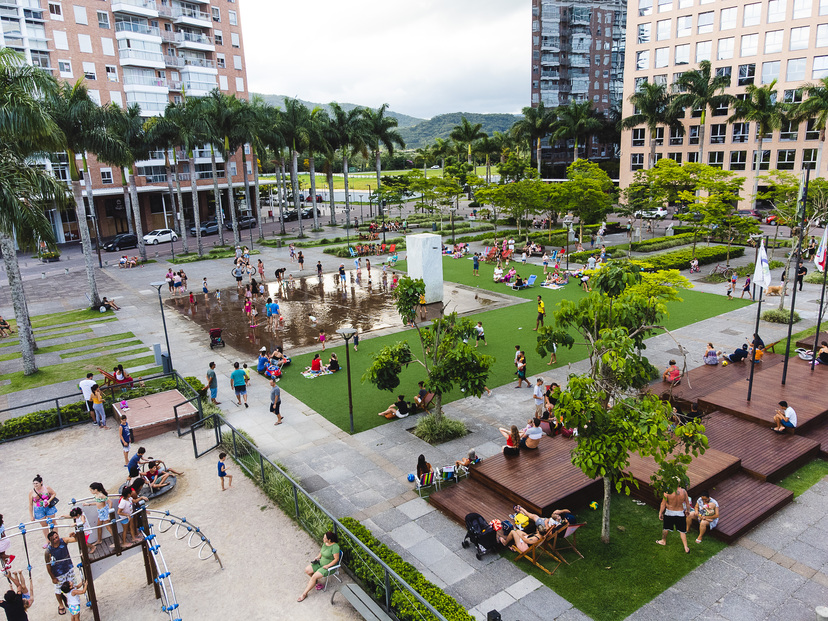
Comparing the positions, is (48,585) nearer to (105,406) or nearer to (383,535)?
(383,535)

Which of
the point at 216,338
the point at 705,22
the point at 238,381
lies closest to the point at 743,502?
the point at 238,381

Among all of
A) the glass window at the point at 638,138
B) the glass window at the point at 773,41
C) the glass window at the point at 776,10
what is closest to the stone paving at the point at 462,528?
the glass window at the point at 773,41

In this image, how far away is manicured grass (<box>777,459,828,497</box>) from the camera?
13969 mm

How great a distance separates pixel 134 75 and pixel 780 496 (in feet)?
227

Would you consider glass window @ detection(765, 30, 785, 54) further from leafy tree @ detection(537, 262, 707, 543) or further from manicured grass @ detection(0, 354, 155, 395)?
manicured grass @ detection(0, 354, 155, 395)

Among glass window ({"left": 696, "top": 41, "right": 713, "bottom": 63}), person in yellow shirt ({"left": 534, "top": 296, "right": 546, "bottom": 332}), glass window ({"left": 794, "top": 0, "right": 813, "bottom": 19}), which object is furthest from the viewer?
glass window ({"left": 696, "top": 41, "right": 713, "bottom": 63})

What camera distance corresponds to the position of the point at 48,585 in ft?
37.7

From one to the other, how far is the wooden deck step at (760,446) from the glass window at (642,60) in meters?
68.0

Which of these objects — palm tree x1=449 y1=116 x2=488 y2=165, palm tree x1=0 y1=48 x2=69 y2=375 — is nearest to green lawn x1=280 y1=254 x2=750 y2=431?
palm tree x1=0 y1=48 x2=69 y2=375

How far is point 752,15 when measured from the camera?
201ft

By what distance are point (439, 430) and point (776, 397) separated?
10421 millimetres

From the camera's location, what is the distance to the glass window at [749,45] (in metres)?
61.6

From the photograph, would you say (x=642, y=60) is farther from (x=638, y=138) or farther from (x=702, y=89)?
(x=702, y=89)

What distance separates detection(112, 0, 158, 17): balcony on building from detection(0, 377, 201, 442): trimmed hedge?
184 ft
